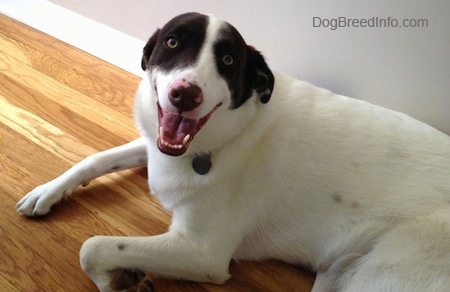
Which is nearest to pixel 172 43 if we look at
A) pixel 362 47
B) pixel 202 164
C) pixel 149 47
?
pixel 149 47

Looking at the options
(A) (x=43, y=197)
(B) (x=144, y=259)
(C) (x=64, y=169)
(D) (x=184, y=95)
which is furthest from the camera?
(C) (x=64, y=169)

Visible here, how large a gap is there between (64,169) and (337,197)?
1.18 meters

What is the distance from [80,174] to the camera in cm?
190

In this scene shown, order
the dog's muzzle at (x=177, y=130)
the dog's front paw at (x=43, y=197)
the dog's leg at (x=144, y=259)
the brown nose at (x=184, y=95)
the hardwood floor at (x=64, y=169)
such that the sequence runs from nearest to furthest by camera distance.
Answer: the brown nose at (x=184, y=95)
the dog's muzzle at (x=177, y=130)
the dog's leg at (x=144, y=259)
the hardwood floor at (x=64, y=169)
the dog's front paw at (x=43, y=197)

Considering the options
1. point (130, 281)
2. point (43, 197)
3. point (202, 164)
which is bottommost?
point (130, 281)

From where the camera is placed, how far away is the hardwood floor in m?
1.67

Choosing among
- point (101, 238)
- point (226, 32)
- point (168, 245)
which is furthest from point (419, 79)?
point (101, 238)

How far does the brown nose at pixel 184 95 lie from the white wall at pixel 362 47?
3.41ft

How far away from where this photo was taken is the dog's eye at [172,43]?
1.46 metres

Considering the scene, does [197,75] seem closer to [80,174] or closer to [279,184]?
[279,184]

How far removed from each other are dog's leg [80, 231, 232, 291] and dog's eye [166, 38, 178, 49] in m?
0.64

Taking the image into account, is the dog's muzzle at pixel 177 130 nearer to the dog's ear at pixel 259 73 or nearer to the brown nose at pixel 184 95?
the brown nose at pixel 184 95

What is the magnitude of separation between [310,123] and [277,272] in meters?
0.59

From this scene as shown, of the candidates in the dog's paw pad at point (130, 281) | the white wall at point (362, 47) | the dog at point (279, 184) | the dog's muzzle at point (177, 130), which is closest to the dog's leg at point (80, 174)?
the dog at point (279, 184)
